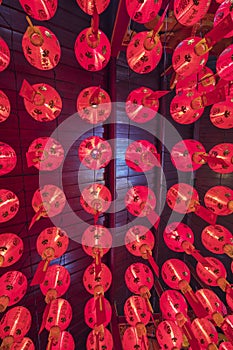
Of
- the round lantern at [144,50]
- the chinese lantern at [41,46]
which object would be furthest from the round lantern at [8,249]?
the round lantern at [144,50]

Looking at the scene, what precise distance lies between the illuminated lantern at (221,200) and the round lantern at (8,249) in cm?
223

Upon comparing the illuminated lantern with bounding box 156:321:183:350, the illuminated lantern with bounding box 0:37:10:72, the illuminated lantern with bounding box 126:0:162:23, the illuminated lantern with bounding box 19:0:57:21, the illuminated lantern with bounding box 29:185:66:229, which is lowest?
the illuminated lantern with bounding box 156:321:183:350

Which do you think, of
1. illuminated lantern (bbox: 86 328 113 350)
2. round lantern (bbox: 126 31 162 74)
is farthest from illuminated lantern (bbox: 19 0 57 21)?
illuminated lantern (bbox: 86 328 113 350)

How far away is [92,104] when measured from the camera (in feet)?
7.62

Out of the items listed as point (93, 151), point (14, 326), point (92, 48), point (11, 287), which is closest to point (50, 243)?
point (11, 287)

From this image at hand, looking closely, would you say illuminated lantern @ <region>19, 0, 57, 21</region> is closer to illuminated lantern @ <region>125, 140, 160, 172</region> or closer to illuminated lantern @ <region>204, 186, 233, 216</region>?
illuminated lantern @ <region>125, 140, 160, 172</region>

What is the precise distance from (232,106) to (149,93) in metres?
0.91

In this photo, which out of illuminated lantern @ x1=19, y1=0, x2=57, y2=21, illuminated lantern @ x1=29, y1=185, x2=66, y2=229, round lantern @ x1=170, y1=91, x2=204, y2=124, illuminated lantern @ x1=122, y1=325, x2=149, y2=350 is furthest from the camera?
illuminated lantern @ x1=122, y1=325, x2=149, y2=350

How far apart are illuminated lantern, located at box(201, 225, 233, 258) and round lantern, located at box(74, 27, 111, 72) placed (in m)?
2.20

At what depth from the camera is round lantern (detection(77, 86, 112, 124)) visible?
231cm

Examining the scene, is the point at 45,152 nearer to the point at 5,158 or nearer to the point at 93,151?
the point at 5,158

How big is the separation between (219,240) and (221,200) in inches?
18.2

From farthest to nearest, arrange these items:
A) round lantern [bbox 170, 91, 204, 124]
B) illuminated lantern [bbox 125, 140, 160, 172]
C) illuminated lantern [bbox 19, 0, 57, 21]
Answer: illuminated lantern [bbox 125, 140, 160, 172] < round lantern [bbox 170, 91, 204, 124] < illuminated lantern [bbox 19, 0, 57, 21]

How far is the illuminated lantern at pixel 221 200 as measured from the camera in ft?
7.10
